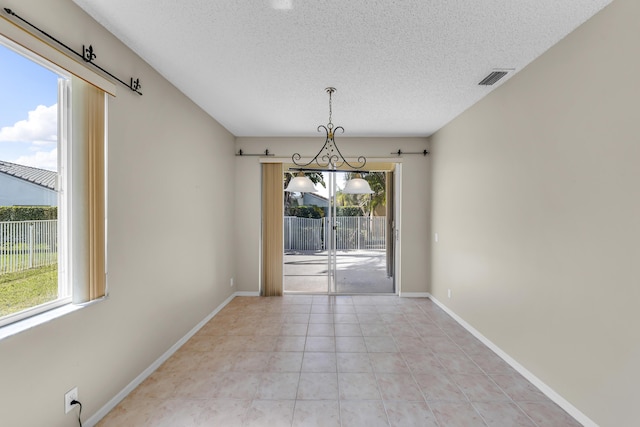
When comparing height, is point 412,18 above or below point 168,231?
above

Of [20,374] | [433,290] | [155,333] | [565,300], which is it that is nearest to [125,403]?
[155,333]

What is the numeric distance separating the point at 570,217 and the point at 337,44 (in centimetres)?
207

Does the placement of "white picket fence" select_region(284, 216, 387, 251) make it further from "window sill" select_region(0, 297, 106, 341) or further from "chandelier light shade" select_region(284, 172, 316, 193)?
"window sill" select_region(0, 297, 106, 341)

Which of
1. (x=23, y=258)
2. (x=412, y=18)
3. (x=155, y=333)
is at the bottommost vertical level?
(x=155, y=333)

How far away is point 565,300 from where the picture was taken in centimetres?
205

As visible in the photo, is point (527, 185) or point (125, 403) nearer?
point (125, 403)

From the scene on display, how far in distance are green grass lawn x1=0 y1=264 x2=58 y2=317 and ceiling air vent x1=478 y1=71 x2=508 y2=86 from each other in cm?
363

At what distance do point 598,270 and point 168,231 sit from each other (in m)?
3.34

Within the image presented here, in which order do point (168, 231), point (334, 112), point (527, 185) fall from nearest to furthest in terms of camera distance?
point (527, 185) < point (168, 231) < point (334, 112)

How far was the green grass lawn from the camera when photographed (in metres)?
1.46

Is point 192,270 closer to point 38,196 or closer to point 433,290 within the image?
point 38,196

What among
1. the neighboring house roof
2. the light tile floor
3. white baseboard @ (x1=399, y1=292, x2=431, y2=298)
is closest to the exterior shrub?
the neighboring house roof

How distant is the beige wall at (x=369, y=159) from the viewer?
15.4ft

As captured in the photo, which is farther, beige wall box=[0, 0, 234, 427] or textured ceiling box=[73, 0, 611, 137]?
textured ceiling box=[73, 0, 611, 137]
